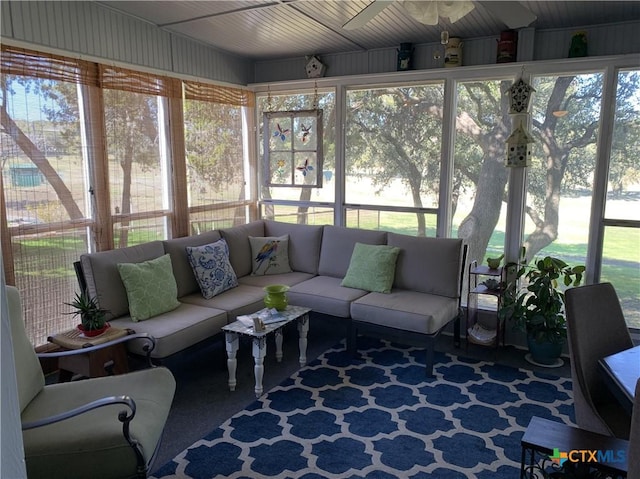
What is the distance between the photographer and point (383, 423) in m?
2.89

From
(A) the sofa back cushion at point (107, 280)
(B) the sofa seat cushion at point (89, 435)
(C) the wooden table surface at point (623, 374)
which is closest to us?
(C) the wooden table surface at point (623, 374)

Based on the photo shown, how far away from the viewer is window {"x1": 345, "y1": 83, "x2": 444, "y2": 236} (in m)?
4.44

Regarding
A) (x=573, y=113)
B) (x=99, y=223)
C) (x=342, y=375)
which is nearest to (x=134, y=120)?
(x=99, y=223)

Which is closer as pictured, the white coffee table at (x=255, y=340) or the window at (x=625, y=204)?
the white coffee table at (x=255, y=340)

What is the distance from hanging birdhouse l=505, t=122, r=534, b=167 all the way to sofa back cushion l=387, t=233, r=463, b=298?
79 centimetres

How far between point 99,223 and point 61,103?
90cm

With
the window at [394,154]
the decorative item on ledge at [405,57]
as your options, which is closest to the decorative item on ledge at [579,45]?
the window at [394,154]

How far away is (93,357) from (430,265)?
2.62 metres

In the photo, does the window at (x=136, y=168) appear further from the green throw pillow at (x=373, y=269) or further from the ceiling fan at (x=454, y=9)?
the ceiling fan at (x=454, y=9)

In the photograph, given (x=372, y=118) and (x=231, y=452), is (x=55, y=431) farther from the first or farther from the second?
(x=372, y=118)

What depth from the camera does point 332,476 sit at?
2396 millimetres

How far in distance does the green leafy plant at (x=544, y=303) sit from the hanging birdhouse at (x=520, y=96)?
1218 mm

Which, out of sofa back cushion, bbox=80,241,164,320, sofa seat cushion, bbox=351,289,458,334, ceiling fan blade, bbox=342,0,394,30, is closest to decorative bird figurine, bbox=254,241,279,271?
sofa seat cushion, bbox=351,289,458,334

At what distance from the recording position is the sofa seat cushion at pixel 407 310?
11.5 ft
